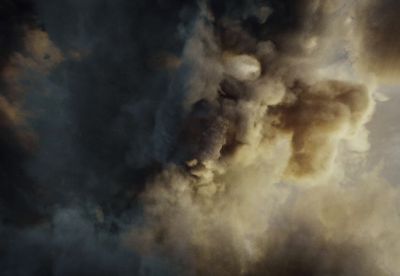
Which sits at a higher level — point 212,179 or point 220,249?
point 212,179

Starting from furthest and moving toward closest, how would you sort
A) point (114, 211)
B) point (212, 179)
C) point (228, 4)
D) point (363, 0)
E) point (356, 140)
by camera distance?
point (356, 140) → point (114, 211) → point (212, 179) → point (228, 4) → point (363, 0)

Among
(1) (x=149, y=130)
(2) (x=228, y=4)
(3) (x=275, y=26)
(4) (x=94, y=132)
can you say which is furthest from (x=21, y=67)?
(3) (x=275, y=26)

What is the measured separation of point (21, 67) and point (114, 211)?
8.94 m

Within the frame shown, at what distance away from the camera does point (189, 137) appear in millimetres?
20984

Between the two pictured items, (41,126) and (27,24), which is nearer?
(27,24)

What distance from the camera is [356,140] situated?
27.9 meters

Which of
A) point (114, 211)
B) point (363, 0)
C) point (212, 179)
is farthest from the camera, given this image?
point (114, 211)

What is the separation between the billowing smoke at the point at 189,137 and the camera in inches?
802

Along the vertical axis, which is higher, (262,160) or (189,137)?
(189,137)

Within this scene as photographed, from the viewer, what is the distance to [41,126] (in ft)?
76.3

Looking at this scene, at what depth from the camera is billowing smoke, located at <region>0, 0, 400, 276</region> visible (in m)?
20.4

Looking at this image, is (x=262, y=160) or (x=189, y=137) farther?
(x=262, y=160)

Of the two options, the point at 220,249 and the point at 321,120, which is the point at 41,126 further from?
the point at 321,120

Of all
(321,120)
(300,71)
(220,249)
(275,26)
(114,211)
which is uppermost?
(275,26)
